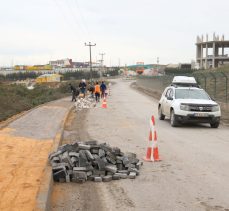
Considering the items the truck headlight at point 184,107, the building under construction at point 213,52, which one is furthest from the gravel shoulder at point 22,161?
the building under construction at point 213,52

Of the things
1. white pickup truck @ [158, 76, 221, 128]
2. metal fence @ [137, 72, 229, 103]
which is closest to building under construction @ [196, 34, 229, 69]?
metal fence @ [137, 72, 229, 103]

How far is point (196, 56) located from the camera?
128 meters

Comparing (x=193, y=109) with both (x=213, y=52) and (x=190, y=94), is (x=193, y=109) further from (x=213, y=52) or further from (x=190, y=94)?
(x=213, y=52)

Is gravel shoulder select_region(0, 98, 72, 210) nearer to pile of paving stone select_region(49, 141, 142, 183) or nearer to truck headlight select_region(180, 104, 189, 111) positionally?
pile of paving stone select_region(49, 141, 142, 183)

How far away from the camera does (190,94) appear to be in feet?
59.9

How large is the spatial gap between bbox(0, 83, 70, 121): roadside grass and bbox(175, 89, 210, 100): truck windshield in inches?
348

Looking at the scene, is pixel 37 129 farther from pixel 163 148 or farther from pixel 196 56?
pixel 196 56

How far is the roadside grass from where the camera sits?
93.9 feet

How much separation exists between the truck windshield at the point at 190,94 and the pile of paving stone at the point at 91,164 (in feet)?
30.5

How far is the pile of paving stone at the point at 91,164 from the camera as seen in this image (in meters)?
7.96

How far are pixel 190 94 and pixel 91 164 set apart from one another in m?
10.6

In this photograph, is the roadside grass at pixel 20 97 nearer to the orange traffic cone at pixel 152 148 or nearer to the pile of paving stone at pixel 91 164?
the orange traffic cone at pixel 152 148

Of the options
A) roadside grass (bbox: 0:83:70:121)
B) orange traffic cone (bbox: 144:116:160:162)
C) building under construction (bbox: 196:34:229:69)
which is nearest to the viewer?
orange traffic cone (bbox: 144:116:160:162)

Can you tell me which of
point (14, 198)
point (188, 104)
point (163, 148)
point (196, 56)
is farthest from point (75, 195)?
point (196, 56)
